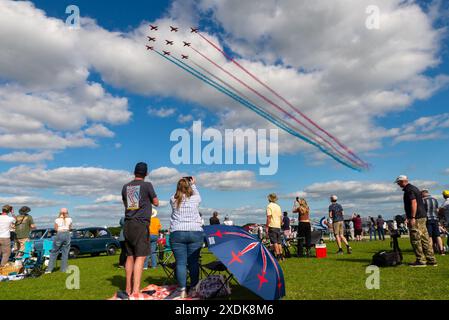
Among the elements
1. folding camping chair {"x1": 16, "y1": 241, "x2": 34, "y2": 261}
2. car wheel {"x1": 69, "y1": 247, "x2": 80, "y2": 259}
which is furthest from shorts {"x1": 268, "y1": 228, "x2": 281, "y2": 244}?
car wheel {"x1": 69, "y1": 247, "x2": 80, "y2": 259}

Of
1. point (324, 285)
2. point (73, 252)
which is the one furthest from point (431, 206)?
point (73, 252)

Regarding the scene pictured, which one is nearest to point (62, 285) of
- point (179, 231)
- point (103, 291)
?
point (103, 291)

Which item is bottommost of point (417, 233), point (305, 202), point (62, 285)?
point (62, 285)

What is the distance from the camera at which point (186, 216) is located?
5.51 meters

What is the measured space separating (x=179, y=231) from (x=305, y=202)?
7847 mm

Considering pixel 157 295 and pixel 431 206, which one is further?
pixel 431 206

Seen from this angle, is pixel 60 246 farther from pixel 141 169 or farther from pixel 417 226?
pixel 417 226

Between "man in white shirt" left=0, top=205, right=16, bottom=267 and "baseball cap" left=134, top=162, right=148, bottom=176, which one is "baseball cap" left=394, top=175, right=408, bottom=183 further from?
"man in white shirt" left=0, top=205, right=16, bottom=267

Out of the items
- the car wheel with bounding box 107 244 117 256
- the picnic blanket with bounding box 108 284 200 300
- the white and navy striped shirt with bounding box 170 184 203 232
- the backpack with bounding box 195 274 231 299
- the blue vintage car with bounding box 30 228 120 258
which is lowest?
the car wheel with bounding box 107 244 117 256

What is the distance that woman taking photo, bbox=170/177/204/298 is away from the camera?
17.8 feet

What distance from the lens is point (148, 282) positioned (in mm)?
7516

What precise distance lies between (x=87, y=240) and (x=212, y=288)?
16.0 m

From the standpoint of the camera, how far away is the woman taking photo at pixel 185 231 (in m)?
5.42
